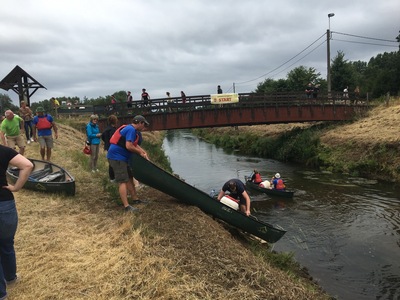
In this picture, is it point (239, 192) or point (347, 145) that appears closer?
point (239, 192)

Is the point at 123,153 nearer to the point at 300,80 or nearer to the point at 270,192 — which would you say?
the point at 270,192

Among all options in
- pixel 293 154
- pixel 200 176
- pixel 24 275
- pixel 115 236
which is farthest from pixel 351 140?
pixel 24 275

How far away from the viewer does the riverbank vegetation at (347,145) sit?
18969mm

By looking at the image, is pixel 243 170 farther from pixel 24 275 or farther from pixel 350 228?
pixel 24 275

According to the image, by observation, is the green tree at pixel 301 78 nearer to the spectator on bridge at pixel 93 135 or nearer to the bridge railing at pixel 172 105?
the bridge railing at pixel 172 105

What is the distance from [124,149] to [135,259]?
→ 9.28 ft

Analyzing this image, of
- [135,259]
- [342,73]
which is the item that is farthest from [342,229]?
[342,73]

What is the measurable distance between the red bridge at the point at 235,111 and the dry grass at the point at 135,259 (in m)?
15.4

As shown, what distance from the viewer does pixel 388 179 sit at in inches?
693

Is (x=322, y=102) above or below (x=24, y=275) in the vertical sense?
above

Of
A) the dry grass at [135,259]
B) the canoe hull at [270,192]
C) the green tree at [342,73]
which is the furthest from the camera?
the green tree at [342,73]

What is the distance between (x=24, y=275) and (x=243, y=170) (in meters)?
20.3

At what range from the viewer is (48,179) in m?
9.45

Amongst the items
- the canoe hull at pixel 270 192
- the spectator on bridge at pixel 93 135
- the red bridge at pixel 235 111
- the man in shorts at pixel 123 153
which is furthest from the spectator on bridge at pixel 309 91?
the man in shorts at pixel 123 153
